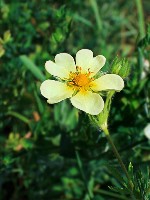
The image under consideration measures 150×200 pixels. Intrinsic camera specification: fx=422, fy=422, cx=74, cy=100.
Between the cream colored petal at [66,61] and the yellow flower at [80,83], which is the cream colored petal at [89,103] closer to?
the yellow flower at [80,83]

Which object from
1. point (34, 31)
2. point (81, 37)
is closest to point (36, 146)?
point (34, 31)

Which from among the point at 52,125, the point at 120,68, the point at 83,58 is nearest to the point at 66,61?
the point at 83,58

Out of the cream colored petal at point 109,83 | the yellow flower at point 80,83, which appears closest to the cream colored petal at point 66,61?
the yellow flower at point 80,83

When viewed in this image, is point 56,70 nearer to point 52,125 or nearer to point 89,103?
point 89,103

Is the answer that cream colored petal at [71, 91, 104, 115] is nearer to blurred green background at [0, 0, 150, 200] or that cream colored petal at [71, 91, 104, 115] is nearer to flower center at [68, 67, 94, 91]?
flower center at [68, 67, 94, 91]

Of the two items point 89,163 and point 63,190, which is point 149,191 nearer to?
point 89,163

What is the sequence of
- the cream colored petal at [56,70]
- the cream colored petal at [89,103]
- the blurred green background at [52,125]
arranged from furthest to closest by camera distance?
the blurred green background at [52,125], the cream colored petal at [56,70], the cream colored petal at [89,103]
